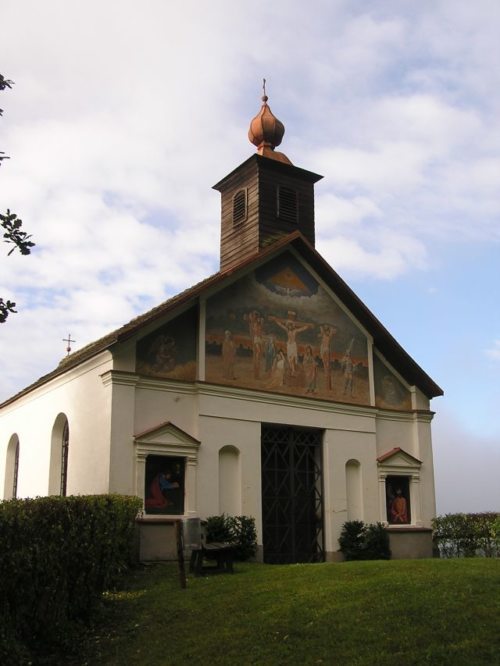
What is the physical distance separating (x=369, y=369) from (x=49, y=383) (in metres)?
9.39

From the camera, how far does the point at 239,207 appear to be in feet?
86.6

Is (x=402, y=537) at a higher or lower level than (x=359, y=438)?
lower

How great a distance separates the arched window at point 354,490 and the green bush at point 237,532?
3959mm

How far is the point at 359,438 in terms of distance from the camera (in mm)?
24375

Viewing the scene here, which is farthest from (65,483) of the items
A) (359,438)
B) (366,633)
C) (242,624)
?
(366,633)

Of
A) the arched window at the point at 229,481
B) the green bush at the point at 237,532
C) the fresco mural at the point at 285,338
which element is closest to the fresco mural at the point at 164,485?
the green bush at the point at 237,532

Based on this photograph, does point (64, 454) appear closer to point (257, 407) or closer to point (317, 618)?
point (257, 407)

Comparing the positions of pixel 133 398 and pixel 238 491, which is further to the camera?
pixel 238 491

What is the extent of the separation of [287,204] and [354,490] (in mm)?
8969

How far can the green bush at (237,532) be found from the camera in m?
19.9

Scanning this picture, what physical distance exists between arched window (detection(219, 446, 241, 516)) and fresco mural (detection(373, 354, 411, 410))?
18.3 feet

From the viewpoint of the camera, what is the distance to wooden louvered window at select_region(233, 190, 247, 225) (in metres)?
26.0

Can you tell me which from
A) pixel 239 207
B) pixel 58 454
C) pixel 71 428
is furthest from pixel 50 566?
pixel 239 207

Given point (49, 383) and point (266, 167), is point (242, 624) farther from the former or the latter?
point (266, 167)
